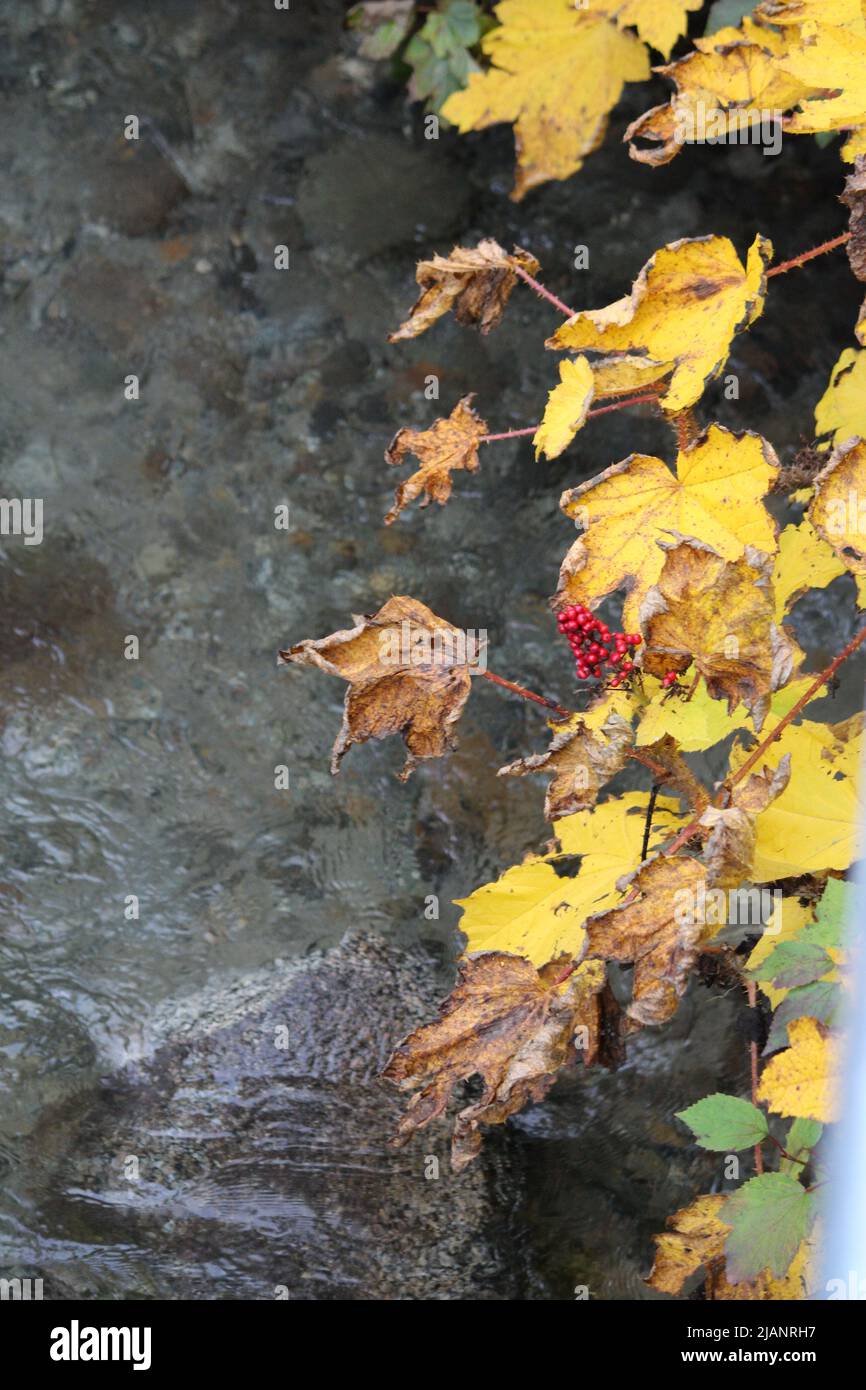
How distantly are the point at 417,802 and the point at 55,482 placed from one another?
88cm

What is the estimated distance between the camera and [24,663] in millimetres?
2281

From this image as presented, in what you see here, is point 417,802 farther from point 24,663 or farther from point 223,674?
point 24,663

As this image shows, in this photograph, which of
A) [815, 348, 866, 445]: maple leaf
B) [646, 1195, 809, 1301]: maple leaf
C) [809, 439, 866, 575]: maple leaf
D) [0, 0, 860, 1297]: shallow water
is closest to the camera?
[809, 439, 866, 575]: maple leaf

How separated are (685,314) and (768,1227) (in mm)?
969

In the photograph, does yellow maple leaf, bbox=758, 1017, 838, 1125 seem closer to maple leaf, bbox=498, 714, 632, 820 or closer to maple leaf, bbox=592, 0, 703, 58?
maple leaf, bbox=498, 714, 632, 820

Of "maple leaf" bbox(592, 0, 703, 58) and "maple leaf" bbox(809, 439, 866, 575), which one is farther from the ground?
"maple leaf" bbox(592, 0, 703, 58)

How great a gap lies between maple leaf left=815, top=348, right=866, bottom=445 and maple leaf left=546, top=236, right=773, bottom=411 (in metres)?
0.32

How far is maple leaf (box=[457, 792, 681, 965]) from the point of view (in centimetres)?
163

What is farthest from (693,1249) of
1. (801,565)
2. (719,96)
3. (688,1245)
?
(719,96)

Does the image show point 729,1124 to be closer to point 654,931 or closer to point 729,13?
point 654,931

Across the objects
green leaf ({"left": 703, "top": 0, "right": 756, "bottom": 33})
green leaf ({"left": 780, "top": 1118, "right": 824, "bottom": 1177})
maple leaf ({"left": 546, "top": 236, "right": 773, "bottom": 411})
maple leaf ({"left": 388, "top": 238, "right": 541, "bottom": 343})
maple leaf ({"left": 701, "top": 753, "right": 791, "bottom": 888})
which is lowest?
green leaf ({"left": 780, "top": 1118, "right": 824, "bottom": 1177})

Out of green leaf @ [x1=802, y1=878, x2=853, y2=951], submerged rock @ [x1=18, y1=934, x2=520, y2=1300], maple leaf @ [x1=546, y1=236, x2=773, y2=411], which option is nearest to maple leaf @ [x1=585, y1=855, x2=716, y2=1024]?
green leaf @ [x1=802, y1=878, x2=853, y2=951]

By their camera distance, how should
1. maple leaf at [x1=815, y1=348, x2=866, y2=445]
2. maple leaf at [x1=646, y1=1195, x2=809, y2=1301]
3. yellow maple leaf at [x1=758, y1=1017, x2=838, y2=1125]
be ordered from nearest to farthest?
yellow maple leaf at [x1=758, y1=1017, x2=838, y2=1125] < maple leaf at [x1=646, y1=1195, x2=809, y2=1301] < maple leaf at [x1=815, y1=348, x2=866, y2=445]

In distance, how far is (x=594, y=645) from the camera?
157 cm
